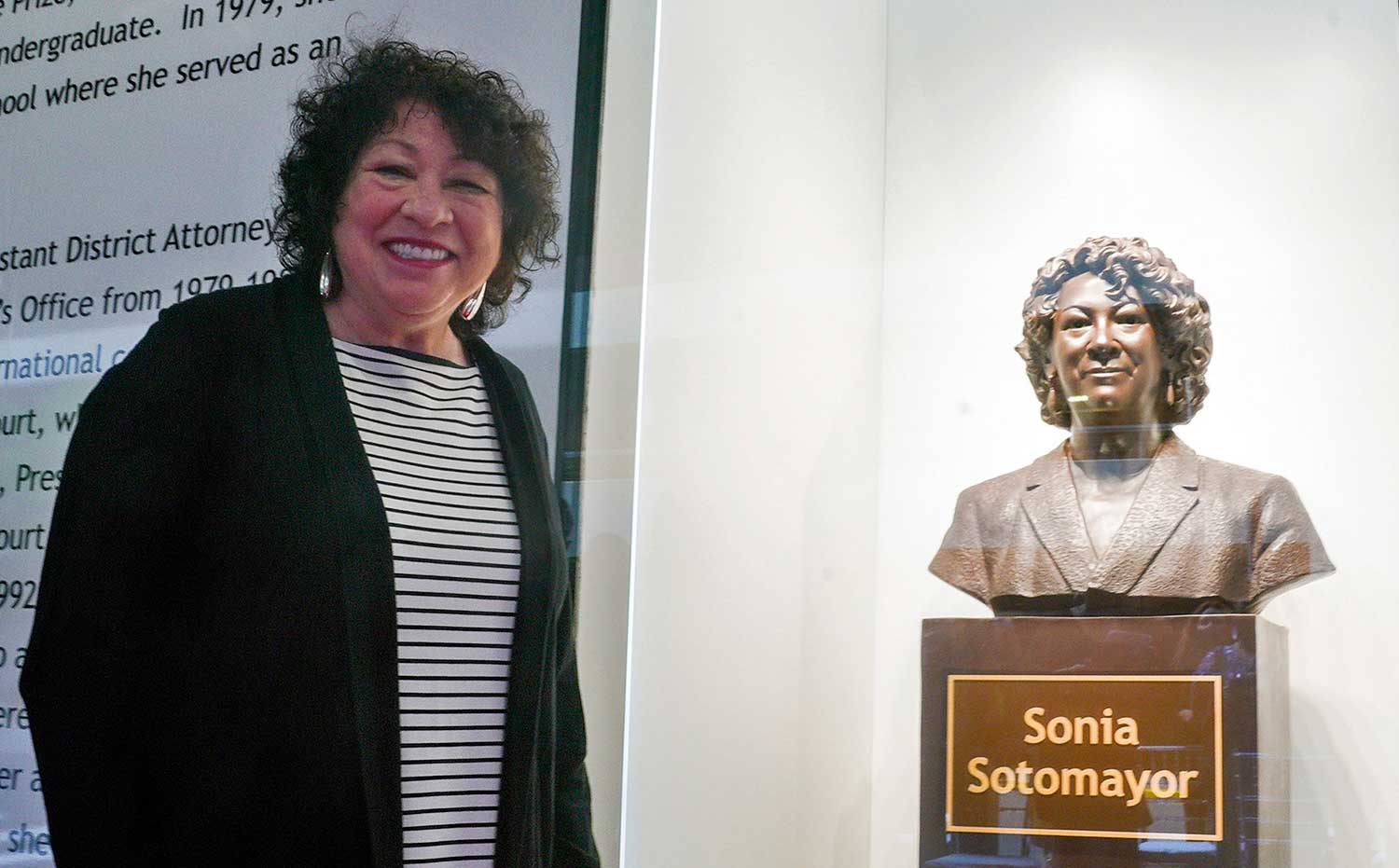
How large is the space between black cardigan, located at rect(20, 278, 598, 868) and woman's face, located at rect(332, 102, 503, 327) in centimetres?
9

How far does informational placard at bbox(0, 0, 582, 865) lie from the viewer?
2.04 meters

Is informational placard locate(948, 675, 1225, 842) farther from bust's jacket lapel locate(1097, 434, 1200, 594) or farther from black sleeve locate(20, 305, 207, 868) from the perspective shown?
black sleeve locate(20, 305, 207, 868)

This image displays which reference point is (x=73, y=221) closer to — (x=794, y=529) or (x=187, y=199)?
(x=187, y=199)

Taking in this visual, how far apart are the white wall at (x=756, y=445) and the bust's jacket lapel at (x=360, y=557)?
380 millimetres

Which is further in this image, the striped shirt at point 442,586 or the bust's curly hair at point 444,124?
the bust's curly hair at point 444,124

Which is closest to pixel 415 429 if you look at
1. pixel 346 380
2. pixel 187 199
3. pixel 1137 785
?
pixel 346 380

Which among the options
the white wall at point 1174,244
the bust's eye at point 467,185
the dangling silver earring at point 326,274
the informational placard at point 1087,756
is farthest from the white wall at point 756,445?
the dangling silver earring at point 326,274

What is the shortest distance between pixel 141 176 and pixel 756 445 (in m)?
0.97

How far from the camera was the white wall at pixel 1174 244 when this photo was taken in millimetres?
1896

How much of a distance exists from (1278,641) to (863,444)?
596 mm

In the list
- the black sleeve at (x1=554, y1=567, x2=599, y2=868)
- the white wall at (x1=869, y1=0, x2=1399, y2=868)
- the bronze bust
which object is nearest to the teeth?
the black sleeve at (x1=554, y1=567, x2=599, y2=868)

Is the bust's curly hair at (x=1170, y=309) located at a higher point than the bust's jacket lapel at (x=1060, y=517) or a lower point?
higher

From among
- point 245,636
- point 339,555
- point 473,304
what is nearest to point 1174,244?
point 473,304

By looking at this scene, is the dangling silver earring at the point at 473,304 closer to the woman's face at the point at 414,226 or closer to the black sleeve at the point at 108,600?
the woman's face at the point at 414,226
